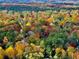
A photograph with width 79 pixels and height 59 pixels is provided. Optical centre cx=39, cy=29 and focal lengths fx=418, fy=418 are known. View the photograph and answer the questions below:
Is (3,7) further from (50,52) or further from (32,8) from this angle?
(50,52)

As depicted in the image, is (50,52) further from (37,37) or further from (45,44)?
(37,37)

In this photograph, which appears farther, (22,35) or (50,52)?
(22,35)

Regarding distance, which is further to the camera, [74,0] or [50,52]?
[74,0]

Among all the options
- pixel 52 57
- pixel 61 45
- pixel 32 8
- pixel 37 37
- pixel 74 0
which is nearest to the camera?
pixel 52 57

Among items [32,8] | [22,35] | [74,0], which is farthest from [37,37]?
[74,0]

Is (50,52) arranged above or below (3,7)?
above

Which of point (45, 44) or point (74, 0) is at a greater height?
point (45, 44)

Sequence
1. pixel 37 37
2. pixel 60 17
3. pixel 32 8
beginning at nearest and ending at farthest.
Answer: pixel 37 37 < pixel 60 17 < pixel 32 8

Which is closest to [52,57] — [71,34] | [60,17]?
[71,34]

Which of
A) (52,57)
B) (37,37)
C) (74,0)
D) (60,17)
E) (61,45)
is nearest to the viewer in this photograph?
(52,57)
